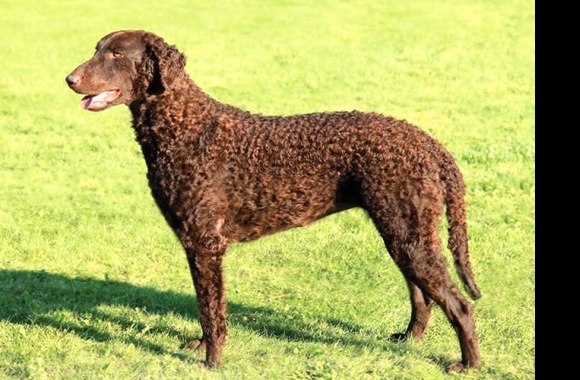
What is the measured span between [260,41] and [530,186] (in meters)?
7.82

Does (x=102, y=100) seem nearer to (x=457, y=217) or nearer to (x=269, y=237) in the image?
(x=457, y=217)

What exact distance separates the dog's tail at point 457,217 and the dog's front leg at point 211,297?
1407mm

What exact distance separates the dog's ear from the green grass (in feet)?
5.53

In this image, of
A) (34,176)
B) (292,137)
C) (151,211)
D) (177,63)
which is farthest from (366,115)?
(34,176)

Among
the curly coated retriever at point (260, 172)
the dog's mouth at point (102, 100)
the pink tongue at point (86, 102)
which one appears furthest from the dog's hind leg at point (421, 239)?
the pink tongue at point (86, 102)

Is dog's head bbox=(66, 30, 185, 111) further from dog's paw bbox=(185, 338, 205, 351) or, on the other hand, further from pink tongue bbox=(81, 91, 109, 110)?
dog's paw bbox=(185, 338, 205, 351)

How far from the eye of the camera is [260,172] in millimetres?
5586

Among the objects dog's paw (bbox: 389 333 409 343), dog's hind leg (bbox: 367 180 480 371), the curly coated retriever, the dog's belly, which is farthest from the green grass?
the dog's belly

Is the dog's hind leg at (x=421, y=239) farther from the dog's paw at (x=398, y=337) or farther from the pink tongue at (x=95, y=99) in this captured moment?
the pink tongue at (x=95, y=99)

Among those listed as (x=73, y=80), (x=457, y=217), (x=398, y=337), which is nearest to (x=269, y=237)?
(x=398, y=337)

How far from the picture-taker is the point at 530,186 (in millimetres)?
9586

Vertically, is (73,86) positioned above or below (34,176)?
above
